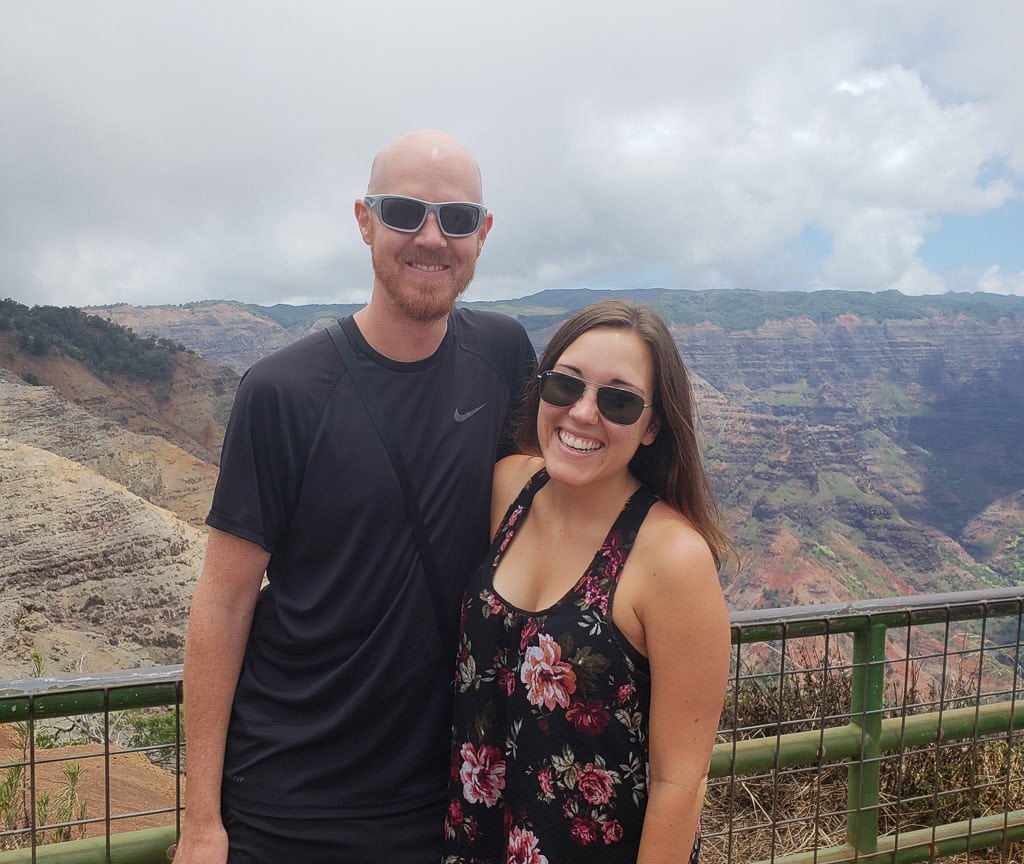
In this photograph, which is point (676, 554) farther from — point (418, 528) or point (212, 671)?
point (212, 671)

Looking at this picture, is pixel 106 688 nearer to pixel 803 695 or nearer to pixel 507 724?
pixel 507 724

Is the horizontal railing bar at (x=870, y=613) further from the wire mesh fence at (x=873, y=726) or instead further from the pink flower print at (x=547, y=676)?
the pink flower print at (x=547, y=676)

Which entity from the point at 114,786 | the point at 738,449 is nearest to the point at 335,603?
the point at 114,786

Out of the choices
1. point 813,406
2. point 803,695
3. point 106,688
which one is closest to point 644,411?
point 106,688

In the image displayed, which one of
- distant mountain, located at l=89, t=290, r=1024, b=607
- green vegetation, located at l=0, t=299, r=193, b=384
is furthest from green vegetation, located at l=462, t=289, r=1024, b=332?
green vegetation, located at l=0, t=299, r=193, b=384

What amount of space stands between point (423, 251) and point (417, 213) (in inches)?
3.4

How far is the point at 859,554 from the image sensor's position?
292 ft

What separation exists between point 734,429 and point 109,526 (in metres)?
88.9

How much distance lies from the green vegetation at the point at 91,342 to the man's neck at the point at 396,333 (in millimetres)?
42515

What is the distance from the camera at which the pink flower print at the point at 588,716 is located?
64.8 inches

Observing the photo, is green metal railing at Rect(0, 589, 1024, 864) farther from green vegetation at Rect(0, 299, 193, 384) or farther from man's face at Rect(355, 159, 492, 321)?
green vegetation at Rect(0, 299, 193, 384)

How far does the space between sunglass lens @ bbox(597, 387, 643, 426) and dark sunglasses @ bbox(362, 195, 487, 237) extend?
0.52m

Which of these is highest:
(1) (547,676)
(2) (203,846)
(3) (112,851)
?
(1) (547,676)

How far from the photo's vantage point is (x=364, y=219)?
204 cm
